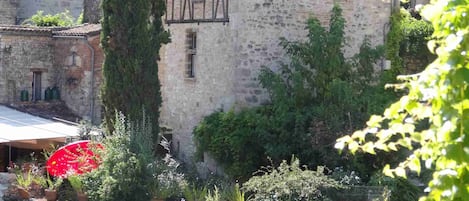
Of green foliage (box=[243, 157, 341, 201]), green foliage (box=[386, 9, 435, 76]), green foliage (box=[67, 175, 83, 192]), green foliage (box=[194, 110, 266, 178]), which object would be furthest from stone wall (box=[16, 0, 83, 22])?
green foliage (box=[243, 157, 341, 201])

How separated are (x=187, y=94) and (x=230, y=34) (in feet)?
7.21

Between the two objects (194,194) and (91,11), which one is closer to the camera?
(194,194)

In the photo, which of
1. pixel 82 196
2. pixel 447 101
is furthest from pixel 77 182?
pixel 447 101

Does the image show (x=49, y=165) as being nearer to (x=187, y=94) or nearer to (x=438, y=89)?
(x=187, y=94)

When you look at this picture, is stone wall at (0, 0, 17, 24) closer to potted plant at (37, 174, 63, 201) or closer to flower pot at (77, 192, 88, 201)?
potted plant at (37, 174, 63, 201)

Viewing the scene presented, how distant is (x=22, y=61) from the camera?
23.2m

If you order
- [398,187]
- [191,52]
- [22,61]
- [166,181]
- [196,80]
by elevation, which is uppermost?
[191,52]

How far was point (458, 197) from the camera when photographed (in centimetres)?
397

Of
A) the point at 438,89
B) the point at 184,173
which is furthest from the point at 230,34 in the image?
the point at 438,89

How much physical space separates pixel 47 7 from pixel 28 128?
13.5m

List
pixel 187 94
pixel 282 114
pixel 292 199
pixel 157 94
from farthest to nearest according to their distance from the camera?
pixel 187 94
pixel 157 94
pixel 282 114
pixel 292 199

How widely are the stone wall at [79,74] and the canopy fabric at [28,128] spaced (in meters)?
1.91

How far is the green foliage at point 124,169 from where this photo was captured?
15.0 m

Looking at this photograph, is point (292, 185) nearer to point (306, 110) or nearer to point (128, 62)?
point (306, 110)
